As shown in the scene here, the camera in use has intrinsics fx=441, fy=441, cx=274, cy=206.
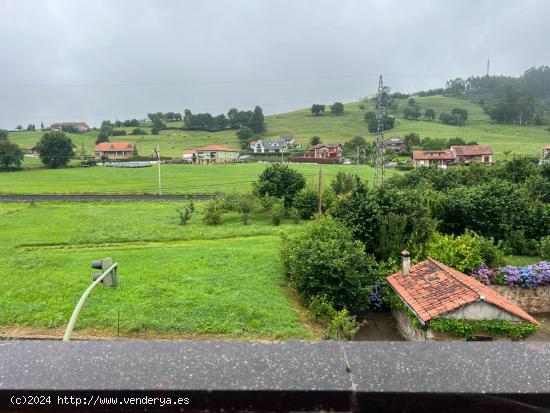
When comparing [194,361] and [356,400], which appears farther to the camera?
[194,361]

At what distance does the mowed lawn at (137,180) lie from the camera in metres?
57.7

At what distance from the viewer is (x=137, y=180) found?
68.6 m

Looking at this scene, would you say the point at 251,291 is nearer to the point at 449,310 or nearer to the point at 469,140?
the point at 449,310

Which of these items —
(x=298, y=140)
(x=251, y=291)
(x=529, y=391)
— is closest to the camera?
(x=529, y=391)

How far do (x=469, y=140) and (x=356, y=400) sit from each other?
12553 cm

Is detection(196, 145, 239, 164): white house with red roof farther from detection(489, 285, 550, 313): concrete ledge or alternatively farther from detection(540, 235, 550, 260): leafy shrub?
detection(489, 285, 550, 313): concrete ledge

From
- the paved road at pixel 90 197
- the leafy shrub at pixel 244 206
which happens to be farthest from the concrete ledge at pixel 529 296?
the paved road at pixel 90 197

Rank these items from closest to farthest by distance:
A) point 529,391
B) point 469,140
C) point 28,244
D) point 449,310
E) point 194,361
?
point 529,391 < point 194,361 < point 449,310 < point 28,244 < point 469,140

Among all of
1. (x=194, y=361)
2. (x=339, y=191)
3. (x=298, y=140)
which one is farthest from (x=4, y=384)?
(x=298, y=140)

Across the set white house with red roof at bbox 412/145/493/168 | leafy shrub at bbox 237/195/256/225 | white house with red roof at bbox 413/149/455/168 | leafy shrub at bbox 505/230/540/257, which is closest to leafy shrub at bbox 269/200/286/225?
leafy shrub at bbox 237/195/256/225

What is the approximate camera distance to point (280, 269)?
2319 cm

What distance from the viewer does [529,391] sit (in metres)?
2.01

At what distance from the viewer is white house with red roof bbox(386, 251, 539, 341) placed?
46.7 feet

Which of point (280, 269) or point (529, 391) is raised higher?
point (529, 391)
